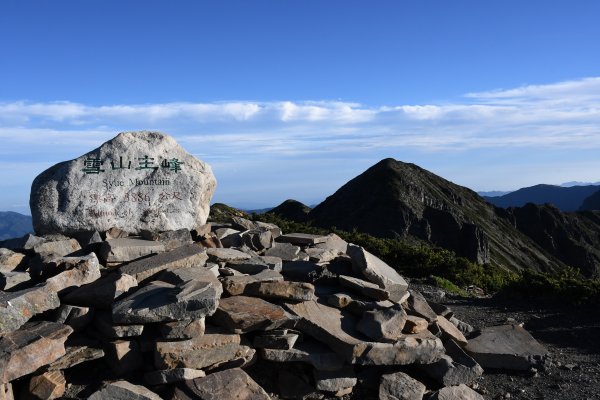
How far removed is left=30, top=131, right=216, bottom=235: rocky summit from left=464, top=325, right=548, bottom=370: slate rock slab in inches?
235

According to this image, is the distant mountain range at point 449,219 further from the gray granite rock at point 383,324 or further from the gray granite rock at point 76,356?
the gray granite rock at point 76,356

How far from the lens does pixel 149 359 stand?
7.79 m

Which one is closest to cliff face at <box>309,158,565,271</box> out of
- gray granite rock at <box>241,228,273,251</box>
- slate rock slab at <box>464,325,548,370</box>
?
gray granite rock at <box>241,228,273,251</box>

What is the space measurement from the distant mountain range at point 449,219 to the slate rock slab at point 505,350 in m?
34.8

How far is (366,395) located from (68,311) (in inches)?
172

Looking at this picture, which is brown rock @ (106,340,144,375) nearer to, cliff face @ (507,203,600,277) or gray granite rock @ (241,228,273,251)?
gray granite rock @ (241,228,273,251)

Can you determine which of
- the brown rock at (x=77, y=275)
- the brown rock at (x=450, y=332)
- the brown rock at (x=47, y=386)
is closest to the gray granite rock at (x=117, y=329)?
the brown rock at (x=47, y=386)

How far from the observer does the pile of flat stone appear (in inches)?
292

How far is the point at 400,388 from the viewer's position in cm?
815

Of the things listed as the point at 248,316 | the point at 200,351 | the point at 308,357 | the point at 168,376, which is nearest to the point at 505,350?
the point at 308,357

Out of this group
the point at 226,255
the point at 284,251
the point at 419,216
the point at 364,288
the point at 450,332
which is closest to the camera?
the point at 364,288

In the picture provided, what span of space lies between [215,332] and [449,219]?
52805 mm

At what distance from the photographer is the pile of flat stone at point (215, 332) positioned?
292 inches

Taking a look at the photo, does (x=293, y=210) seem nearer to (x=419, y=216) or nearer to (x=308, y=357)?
(x=419, y=216)
